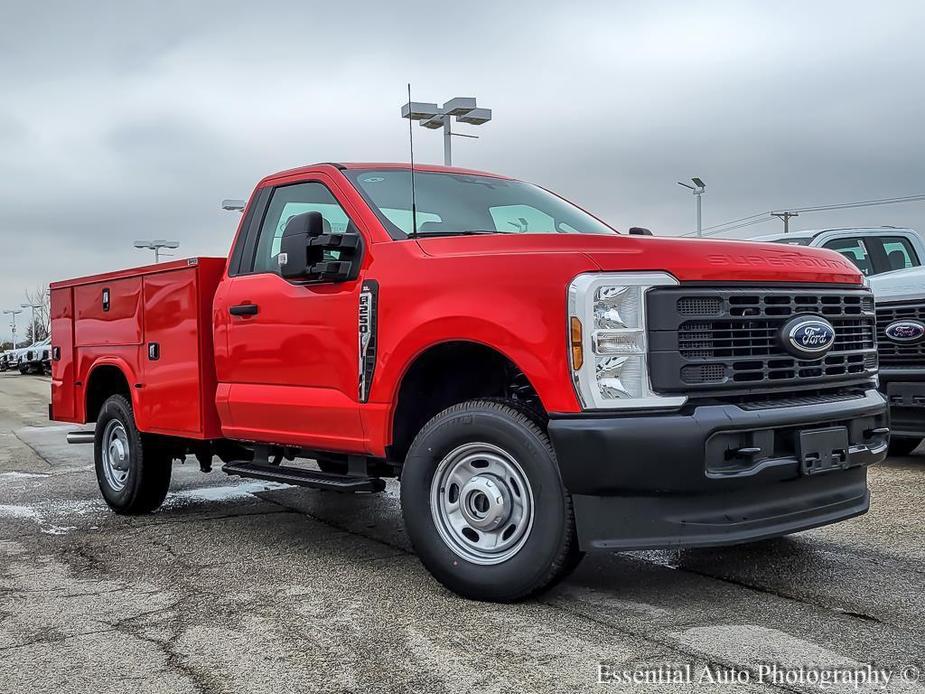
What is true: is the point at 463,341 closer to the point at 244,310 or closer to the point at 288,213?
the point at 244,310

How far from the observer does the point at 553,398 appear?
4.04 metres

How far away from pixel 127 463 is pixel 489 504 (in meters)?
3.62

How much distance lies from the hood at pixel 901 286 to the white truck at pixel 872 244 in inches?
44.1

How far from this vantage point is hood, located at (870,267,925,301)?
26.1 feet

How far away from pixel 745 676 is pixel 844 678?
32cm

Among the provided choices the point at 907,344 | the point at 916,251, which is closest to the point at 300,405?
the point at 907,344

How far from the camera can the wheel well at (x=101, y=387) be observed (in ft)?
23.8

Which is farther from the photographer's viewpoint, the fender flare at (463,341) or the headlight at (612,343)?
the fender flare at (463,341)

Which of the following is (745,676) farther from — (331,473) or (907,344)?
(907,344)

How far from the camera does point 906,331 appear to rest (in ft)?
25.9

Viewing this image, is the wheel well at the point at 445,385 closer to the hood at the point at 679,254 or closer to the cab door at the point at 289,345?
the cab door at the point at 289,345

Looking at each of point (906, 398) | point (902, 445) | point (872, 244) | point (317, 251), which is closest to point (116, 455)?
point (317, 251)

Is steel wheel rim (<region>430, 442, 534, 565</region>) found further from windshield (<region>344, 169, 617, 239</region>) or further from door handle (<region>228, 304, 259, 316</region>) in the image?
door handle (<region>228, 304, 259, 316</region>)

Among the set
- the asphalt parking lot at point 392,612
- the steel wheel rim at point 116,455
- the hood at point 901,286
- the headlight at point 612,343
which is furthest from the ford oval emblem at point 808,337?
the steel wheel rim at point 116,455
